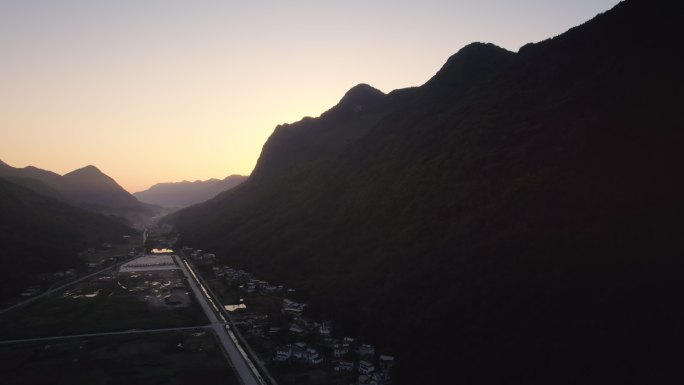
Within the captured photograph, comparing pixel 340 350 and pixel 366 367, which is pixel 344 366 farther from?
pixel 340 350

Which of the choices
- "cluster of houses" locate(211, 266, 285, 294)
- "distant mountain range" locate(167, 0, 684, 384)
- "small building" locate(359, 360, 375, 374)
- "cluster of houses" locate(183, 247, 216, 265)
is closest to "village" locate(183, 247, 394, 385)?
"small building" locate(359, 360, 375, 374)

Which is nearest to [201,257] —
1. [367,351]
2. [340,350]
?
[340,350]

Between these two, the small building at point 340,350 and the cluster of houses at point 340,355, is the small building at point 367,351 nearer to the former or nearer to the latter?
the cluster of houses at point 340,355

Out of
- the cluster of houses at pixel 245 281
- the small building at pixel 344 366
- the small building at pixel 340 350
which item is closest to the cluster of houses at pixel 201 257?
the cluster of houses at pixel 245 281

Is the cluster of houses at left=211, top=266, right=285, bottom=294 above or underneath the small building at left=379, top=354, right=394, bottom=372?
above

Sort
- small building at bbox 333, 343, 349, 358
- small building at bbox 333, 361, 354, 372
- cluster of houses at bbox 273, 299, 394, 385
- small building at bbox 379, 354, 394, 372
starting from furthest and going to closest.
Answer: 1. small building at bbox 333, 343, 349, 358
2. small building at bbox 333, 361, 354, 372
3. small building at bbox 379, 354, 394, 372
4. cluster of houses at bbox 273, 299, 394, 385

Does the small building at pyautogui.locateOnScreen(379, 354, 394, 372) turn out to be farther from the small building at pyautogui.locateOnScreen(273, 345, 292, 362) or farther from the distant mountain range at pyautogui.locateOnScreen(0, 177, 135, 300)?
the distant mountain range at pyautogui.locateOnScreen(0, 177, 135, 300)

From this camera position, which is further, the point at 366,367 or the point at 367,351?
the point at 367,351
